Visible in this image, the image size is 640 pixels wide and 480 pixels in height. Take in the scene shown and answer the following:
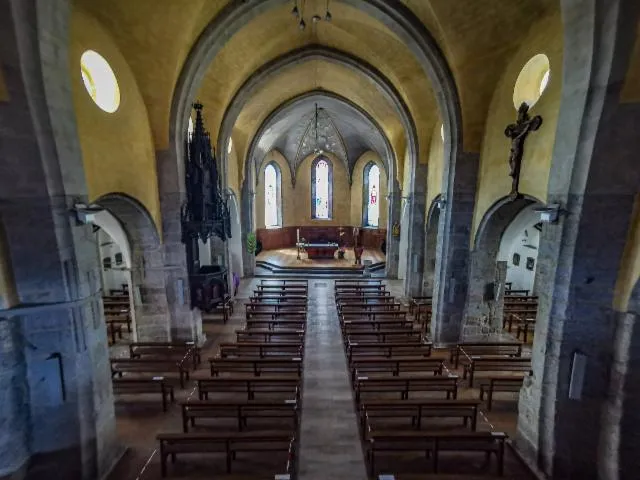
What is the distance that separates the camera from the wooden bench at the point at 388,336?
10117mm

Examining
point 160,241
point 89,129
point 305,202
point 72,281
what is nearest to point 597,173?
point 72,281

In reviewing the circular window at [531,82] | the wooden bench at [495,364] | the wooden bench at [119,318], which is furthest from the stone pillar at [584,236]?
the wooden bench at [119,318]

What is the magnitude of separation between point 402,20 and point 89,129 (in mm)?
8148

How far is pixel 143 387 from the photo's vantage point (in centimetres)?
792

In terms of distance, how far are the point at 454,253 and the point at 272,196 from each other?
18.9m

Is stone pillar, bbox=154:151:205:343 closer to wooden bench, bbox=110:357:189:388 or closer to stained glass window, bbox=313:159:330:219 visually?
wooden bench, bbox=110:357:189:388

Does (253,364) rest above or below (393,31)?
below

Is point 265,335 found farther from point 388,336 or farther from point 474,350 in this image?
point 474,350

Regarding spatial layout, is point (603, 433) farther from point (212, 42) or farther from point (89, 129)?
point (212, 42)

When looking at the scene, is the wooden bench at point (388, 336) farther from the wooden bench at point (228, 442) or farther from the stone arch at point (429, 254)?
the stone arch at point (429, 254)

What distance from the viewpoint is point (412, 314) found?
46.4ft

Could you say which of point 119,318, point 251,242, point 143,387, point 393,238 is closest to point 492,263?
point 393,238

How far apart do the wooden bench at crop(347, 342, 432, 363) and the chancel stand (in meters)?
0.17

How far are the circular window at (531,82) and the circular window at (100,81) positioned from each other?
9.49 metres
